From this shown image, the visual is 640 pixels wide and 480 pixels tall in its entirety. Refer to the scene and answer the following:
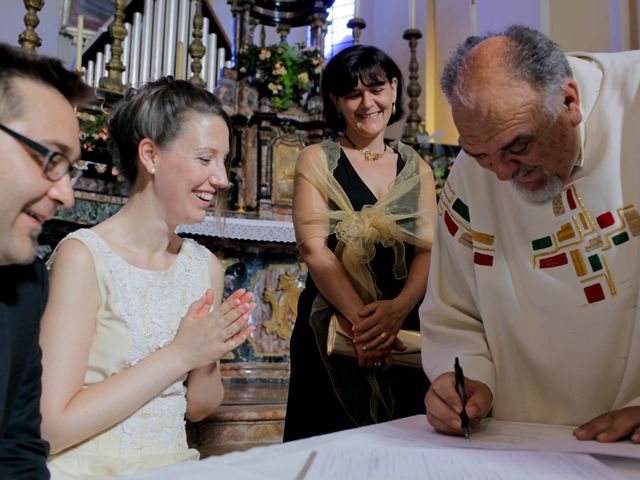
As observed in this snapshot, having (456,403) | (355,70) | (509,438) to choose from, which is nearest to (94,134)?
(355,70)

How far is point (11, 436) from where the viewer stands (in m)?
Result: 1.41

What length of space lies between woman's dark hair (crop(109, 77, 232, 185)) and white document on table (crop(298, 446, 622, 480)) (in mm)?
1246

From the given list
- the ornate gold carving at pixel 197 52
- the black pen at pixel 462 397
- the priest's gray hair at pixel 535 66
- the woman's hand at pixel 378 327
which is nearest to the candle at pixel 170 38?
the ornate gold carving at pixel 197 52

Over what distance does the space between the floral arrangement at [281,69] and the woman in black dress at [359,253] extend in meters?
2.39

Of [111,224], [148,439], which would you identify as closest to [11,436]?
[148,439]

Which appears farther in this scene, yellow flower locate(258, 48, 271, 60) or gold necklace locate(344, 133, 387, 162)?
yellow flower locate(258, 48, 271, 60)

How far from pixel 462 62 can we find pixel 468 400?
33.7 inches

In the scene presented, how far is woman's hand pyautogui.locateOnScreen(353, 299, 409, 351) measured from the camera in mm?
2504

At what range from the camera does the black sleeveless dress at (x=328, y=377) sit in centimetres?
262

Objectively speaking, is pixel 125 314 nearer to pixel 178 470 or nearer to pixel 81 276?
pixel 81 276

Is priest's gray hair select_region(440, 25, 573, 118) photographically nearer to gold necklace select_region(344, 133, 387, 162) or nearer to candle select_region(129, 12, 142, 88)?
gold necklace select_region(344, 133, 387, 162)

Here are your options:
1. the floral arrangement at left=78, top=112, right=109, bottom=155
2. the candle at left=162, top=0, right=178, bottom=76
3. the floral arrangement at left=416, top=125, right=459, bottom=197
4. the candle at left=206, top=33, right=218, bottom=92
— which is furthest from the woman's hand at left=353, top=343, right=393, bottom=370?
the candle at left=162, top=0, right=178, bottom=76

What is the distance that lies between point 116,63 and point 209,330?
3.77m

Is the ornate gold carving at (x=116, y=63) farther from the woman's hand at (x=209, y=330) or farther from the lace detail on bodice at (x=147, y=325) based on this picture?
the woman's hand at (x=209, y=330)
